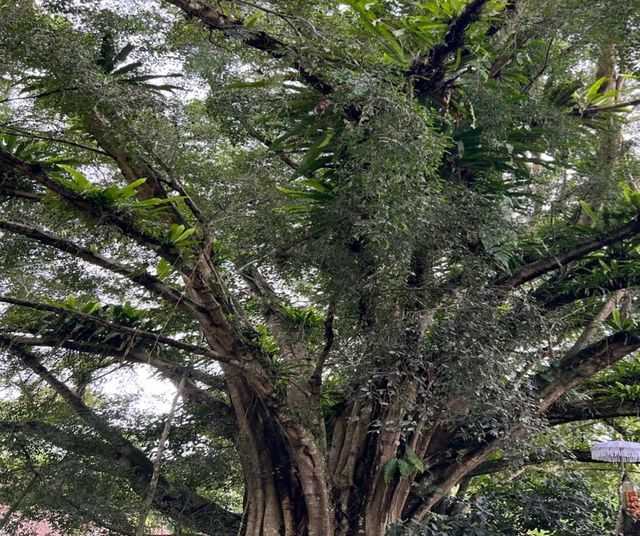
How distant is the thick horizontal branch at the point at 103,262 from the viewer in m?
2.43

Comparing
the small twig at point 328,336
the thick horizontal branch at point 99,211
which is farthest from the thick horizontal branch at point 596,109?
the thick horizontal branch at point 99,211

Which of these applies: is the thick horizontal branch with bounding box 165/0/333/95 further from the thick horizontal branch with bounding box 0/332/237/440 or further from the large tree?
the thick horizontal branch with bounding box 0/332/237/440

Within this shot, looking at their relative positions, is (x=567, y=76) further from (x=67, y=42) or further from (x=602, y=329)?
(x=67, y=42)

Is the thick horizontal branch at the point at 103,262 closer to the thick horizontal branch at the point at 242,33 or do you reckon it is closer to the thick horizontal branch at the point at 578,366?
the thick horizontal branch at the point at 242,33

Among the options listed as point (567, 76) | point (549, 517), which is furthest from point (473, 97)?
point (549, 517)

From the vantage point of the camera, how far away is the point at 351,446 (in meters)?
3.57

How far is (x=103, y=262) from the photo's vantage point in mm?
2615

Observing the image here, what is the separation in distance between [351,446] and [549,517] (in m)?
1.41

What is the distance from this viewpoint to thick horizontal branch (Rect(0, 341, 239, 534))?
375 cm

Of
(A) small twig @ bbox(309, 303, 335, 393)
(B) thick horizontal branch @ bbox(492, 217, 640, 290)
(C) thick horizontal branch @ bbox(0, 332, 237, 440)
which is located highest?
(B) thick horizontal branch @ bbox(492, 217, 640, 290)

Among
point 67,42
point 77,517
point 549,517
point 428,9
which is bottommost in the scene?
point 77,517

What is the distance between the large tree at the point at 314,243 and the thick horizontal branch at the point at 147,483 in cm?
1

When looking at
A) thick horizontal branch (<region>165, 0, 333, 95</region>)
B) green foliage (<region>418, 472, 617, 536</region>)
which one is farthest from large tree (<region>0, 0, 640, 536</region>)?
green foliage (<region>418, 472, 617, 536</region>)

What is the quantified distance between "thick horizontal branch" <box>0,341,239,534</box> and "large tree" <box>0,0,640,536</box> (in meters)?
0.01
